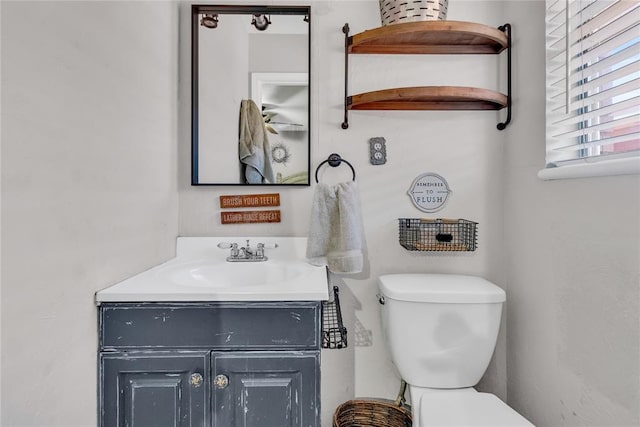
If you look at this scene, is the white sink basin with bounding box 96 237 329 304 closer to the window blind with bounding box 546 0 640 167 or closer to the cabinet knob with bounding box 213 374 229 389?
the cabinet knob with bounding box 213 374 229 389

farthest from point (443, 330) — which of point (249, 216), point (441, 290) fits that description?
point (249, 216)

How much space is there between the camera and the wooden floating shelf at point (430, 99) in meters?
1.31

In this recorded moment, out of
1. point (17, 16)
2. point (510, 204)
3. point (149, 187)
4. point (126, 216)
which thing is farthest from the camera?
point (510, 204)

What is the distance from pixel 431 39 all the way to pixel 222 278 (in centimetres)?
130

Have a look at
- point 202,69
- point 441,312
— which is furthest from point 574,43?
point 202,69

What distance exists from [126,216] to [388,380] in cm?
124

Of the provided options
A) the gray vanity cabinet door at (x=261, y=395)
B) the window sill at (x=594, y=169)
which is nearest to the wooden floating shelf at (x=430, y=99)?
the window sill at (x=594, y=169)

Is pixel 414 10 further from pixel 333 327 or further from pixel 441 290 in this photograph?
pixel 333 327

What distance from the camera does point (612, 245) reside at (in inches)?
36.4

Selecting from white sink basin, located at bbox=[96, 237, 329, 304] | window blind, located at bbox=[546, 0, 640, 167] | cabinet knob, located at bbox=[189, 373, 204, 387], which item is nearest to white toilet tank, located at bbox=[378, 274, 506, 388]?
white sink basin, located at bbox=[96, 237, 329, 304]

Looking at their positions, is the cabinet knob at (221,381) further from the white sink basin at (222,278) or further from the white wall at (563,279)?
the white wall at (563,279)

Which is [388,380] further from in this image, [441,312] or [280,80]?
[280,80]

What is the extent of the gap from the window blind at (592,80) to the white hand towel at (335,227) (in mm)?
715

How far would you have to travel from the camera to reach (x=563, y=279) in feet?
3.65
